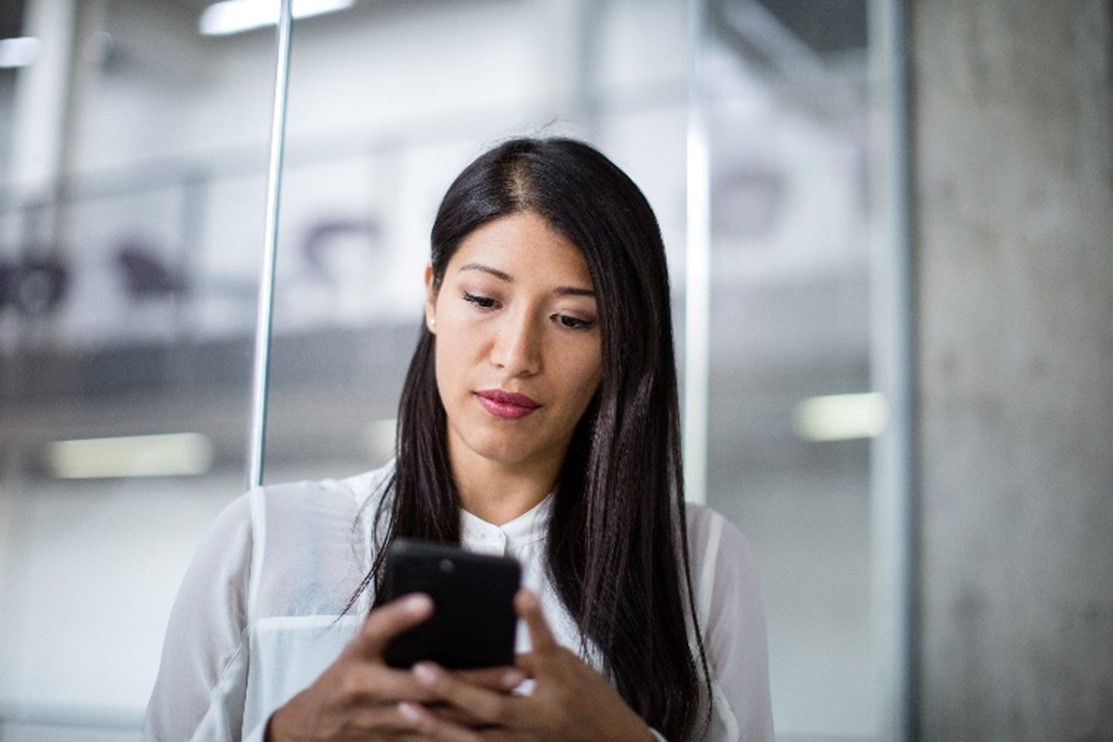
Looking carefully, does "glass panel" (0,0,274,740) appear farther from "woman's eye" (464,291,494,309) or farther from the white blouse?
"woman's eye" (464,291,494,309)

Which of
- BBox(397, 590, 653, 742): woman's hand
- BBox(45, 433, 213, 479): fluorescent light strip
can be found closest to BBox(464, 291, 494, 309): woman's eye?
BBox(397, 590, 653, 742): woman's hand

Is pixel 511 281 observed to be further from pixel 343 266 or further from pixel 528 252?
pixel 343 266

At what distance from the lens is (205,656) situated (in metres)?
1.46

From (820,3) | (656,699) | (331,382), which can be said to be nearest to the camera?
(656,699)

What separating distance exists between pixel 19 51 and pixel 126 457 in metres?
0.66

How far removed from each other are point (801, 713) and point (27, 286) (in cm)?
244

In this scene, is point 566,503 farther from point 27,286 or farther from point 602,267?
point 27,286

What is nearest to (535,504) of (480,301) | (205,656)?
(480,301)

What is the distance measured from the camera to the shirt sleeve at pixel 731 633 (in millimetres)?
1571

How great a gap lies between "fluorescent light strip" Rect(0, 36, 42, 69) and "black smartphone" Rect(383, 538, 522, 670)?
1110mm

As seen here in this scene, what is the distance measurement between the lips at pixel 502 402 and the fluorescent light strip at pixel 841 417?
6.75ft

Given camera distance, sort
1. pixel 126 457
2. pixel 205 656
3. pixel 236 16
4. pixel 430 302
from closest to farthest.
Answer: pixel 205 656
pixel 430 302
pixel 126 457
pixel 236 16

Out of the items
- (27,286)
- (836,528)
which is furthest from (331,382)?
(27,286)

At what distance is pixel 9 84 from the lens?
1753 millimetres
